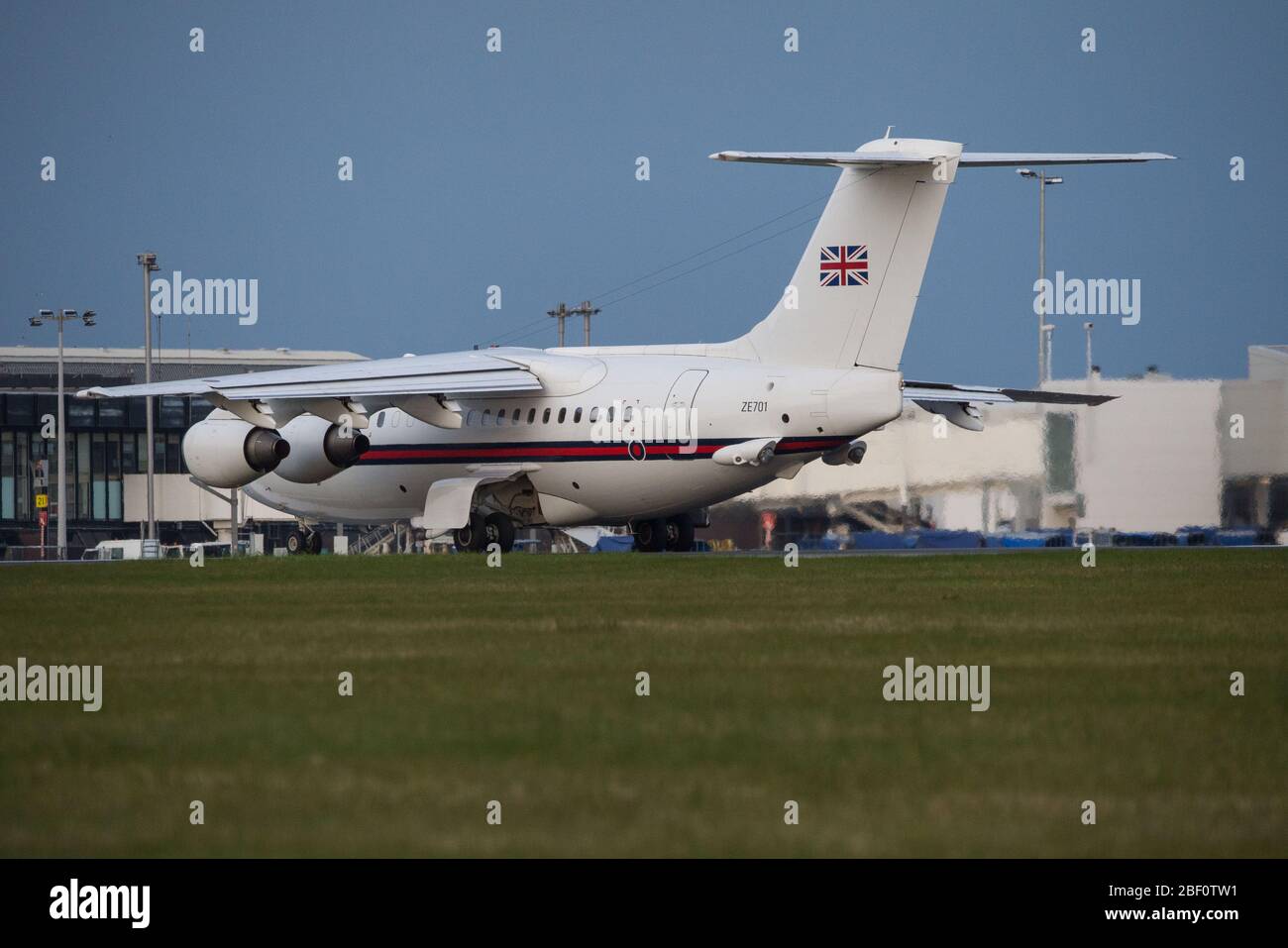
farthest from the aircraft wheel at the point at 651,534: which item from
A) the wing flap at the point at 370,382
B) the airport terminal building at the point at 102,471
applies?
the airport terminal building at the point at 102,471

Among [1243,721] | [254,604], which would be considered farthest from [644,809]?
[254,604]

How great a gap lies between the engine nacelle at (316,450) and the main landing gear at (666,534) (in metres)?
6.24

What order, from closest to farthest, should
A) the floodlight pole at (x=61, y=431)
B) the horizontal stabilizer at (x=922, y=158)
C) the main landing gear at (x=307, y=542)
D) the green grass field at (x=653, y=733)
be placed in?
the green grass field at (x=653, y=733) → the horizontal stabilizer at (x=922, y=158) → the main landing gear at (x=307, y=542) → the floodlight pole at (x=61, y=431)

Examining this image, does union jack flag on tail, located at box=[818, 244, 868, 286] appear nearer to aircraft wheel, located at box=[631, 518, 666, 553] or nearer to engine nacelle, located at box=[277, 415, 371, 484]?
aircraft wheel, located at box=[631, 518, 666, 553]

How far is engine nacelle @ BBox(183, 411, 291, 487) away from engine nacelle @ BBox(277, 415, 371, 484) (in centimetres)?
95

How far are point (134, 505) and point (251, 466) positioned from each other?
1888 inches

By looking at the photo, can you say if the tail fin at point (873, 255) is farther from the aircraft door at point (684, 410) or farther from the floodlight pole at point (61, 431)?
the floodlight pole at point (61, 431)

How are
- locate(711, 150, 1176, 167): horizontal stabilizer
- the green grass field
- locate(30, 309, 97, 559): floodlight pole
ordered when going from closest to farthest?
the green grass field → locate(711, 150, 1176, 167): horizontal stabilizer → locate(30, 309, 97, 559): floodlight pole

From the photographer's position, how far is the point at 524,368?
126ft

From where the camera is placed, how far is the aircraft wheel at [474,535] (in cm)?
3912

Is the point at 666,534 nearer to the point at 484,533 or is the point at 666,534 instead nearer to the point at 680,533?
the point at 680,533

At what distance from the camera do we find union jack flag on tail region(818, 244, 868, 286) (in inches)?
1330

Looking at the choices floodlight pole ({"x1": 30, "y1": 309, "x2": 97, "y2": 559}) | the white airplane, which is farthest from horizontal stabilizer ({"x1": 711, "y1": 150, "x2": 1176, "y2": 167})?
floodlight pole ({"x1": 30, "y1": 309, "x2": 97, "y2": 559})
